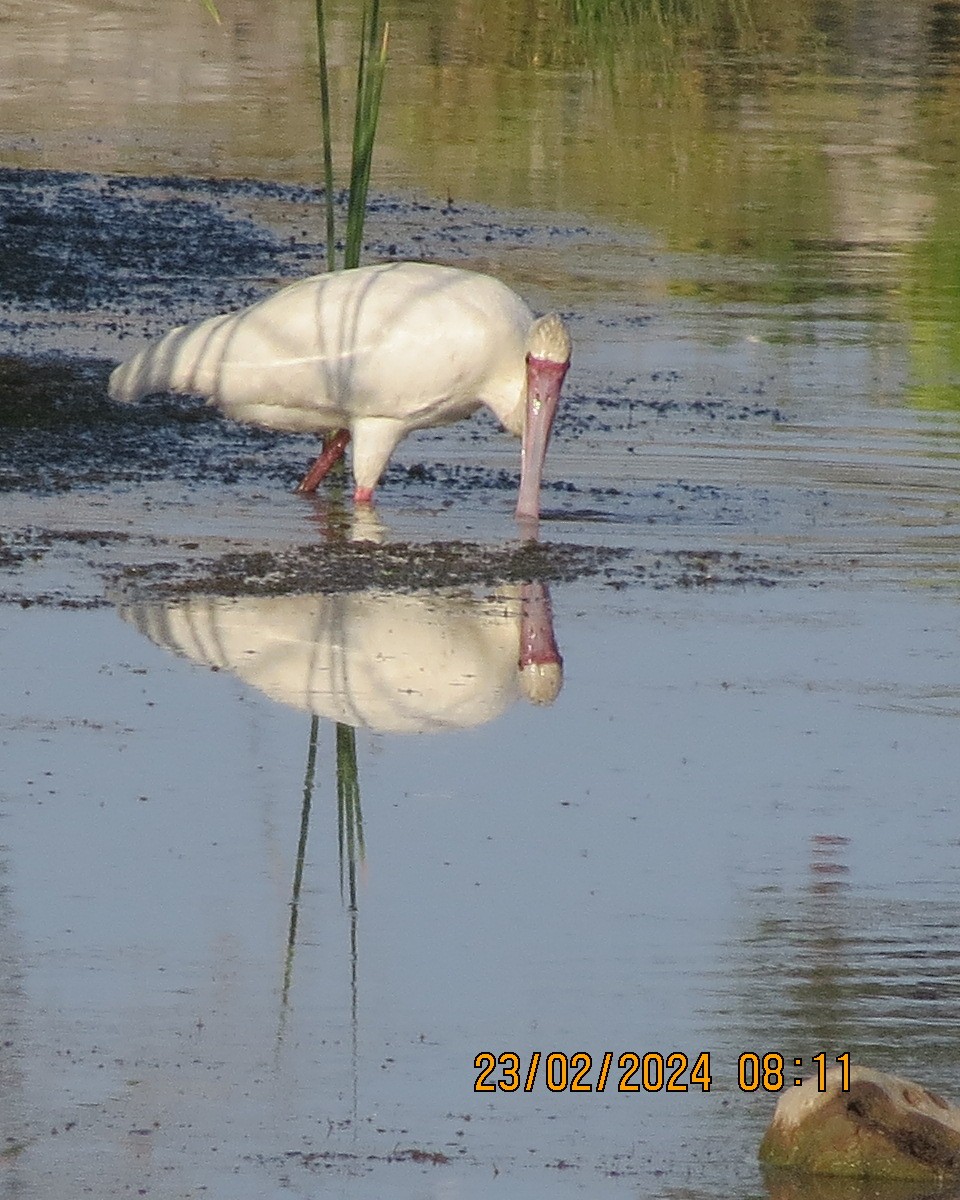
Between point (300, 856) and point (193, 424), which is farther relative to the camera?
point (193, 424)

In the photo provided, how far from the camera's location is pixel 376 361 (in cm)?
1129

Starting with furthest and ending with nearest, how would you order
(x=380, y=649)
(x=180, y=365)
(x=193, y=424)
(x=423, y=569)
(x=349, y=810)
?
(x=193, y=424) < (x=180, y=365) < (x=423, y=569) < (x=380, y=649) < (x=349, y=810)

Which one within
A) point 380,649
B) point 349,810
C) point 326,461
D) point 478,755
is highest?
point 349,810

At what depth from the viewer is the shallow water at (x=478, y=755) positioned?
5461 millimetres

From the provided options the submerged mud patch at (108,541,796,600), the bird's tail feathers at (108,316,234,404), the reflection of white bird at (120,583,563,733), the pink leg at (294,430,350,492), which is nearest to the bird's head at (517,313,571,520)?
the submerged mud patch at (108,541,796,600)

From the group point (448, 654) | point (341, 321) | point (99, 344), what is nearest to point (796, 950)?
point (448, 654)

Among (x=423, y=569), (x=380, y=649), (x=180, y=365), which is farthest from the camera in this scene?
(x=180, y=365)

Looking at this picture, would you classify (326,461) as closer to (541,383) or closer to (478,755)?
(541,383)
